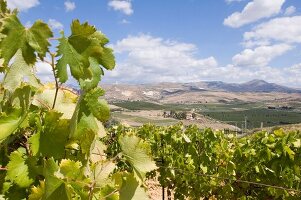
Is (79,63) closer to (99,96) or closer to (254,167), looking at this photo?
(99,96)

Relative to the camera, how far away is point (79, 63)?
5.15 ft

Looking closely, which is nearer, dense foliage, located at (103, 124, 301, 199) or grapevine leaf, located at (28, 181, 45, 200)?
grapevine leaf, located at (28, 181, 45, 200)

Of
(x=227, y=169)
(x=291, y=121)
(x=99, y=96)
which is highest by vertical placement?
(x=99, y=96)

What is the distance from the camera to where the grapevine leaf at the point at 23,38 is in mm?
1454

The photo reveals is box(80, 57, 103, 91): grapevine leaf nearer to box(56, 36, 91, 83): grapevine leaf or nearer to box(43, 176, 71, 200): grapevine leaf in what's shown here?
box(56, 36, 91, 83): grapevine leaf

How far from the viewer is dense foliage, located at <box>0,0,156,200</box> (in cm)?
147

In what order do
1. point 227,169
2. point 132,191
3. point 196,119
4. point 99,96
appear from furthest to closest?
1. point 196,119
2. point 227,169
3. point 99,96
4. point 132,191

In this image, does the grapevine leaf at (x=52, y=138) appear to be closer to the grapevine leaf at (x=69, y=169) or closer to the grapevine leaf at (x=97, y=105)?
the grapevine leaf at (x=97, y=105)

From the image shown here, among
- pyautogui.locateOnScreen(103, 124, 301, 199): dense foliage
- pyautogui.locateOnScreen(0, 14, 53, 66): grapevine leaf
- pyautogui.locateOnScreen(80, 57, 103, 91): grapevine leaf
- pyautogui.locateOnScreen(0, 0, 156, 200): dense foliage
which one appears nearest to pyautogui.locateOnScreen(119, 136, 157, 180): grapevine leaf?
pyautogui.locateOnScreen(0, 0, 156, 200): dense foliage

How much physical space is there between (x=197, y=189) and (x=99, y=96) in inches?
374

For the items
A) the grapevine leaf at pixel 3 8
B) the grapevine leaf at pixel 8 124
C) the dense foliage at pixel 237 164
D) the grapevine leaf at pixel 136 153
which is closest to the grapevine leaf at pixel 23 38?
the grapevine leaf at pixel 3 8

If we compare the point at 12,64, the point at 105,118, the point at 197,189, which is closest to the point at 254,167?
the point at 197,189

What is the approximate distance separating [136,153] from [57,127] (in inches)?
15.0

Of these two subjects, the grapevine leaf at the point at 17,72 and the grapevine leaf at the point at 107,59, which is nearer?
the grapevine leaf at the point at 17,72
